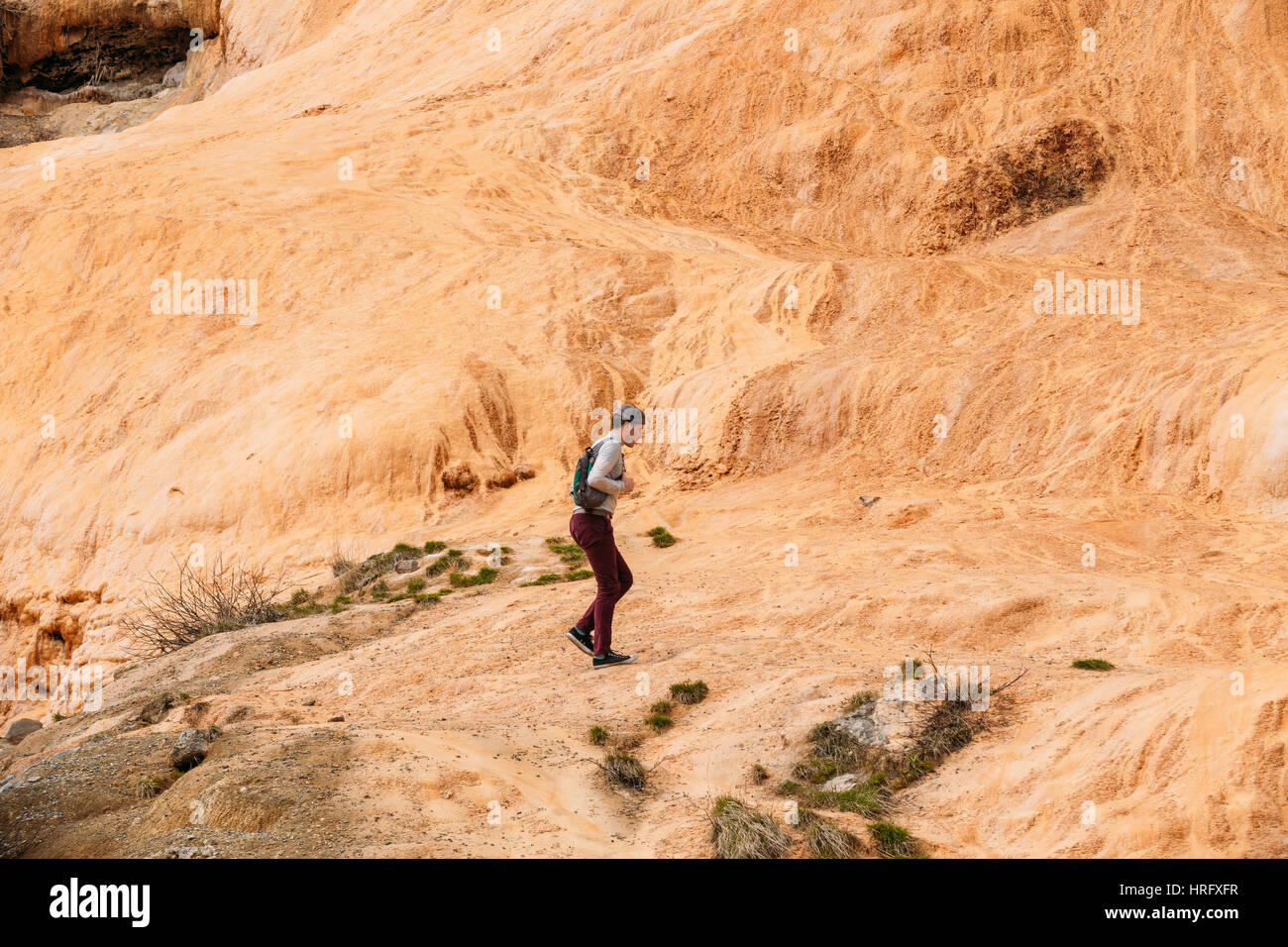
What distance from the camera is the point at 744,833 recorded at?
6.38m

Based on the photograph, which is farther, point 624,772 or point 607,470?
point 607,470

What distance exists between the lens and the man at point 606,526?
927 cm

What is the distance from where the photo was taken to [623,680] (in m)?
9.73

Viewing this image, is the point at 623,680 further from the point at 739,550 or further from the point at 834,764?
the point at 739,550

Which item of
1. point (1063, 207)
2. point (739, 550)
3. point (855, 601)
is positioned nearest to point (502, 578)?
point (739, 550)

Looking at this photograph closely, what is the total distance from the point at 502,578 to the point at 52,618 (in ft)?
24.9

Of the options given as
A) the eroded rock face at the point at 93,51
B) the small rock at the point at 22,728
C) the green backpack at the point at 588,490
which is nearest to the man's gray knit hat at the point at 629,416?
the green backpack at the point at 588,490

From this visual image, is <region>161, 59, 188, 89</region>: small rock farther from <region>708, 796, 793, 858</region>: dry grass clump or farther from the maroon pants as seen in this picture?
<region>708, 796, 793, 858</region>: dry grass clump

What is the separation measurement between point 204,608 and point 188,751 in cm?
680

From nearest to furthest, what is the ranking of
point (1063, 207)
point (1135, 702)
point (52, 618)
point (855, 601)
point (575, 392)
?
point (1135, 702) → point (855, 601) → point (52, 618) → point (575, 392) → point (1063, 207)

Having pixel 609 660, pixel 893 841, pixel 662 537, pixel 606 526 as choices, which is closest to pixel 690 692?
pixel 609 660

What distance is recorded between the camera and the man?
9.27 metres

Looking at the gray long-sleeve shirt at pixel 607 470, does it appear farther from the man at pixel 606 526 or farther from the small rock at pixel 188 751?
the small rock at pixel 188 751

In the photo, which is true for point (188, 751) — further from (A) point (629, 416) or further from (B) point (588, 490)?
(A) point (629, 416)
